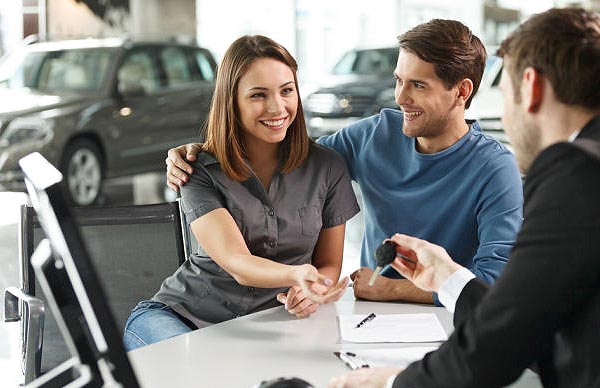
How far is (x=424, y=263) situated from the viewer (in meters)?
1.77

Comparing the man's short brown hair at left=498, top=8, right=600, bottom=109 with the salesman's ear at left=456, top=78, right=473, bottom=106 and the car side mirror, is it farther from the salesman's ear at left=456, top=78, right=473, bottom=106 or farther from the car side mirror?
the car side mirror

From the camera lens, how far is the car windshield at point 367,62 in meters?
10.1

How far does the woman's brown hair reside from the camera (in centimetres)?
233

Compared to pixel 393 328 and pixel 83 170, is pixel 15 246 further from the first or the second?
pixel 393 328

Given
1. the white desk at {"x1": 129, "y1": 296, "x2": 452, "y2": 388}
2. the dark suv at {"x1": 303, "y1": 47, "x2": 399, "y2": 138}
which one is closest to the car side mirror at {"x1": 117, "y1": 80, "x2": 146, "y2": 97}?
the dark suv at {"x1": 303, "y1": 47, "x2": 399, "y2": 138}

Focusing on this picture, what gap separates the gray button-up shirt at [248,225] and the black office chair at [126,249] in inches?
7.4

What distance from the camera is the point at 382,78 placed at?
32.6 ft

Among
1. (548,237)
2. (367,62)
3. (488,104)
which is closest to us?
(548,237)

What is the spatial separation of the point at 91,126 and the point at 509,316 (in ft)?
20.4

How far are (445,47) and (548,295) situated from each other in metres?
1.29

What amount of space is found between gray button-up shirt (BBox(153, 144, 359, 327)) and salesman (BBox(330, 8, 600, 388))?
3.11 ft

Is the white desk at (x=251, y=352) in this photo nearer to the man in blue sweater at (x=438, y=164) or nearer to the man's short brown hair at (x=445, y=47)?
the man in blue sweater at (x=438, y=164)

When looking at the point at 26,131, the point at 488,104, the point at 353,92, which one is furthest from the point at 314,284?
the point at 353,92

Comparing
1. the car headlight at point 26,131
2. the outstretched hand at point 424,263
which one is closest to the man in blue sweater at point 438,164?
the outstretched hand at point 424,263
